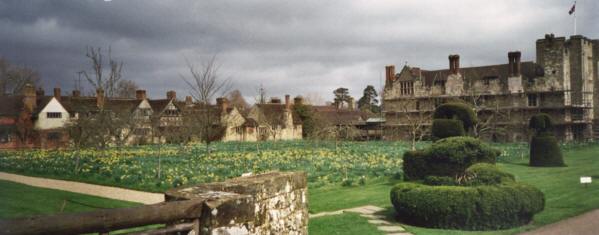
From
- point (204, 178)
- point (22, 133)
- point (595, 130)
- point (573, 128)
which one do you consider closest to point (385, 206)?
point (204, 178)

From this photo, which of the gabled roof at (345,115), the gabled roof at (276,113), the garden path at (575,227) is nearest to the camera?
the garden path at (575,227)

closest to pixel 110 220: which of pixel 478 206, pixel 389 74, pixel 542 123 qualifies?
pixel 478 206

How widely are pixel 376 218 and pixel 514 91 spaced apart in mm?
36906

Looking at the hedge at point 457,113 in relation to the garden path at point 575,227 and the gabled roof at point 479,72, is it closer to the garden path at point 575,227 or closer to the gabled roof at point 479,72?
the garden path at point 575,227

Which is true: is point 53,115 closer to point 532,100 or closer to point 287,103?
point 287,103

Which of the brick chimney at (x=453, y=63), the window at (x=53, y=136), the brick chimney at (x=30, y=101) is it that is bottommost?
the window at (x=53, y=136)

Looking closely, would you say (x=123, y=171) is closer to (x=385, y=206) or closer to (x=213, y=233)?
(x=385, y=206)

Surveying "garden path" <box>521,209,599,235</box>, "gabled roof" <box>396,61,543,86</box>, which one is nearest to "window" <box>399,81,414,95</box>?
"gabled roof" <box>396,61,543,86</box>

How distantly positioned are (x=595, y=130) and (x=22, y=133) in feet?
133

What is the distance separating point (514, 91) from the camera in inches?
1663

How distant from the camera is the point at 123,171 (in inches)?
756

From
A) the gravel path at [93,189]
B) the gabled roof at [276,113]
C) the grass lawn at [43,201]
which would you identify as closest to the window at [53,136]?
the gravel path at [93,189]

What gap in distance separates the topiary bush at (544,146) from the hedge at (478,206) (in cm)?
1206

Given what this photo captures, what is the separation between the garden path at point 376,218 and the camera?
9.96m
